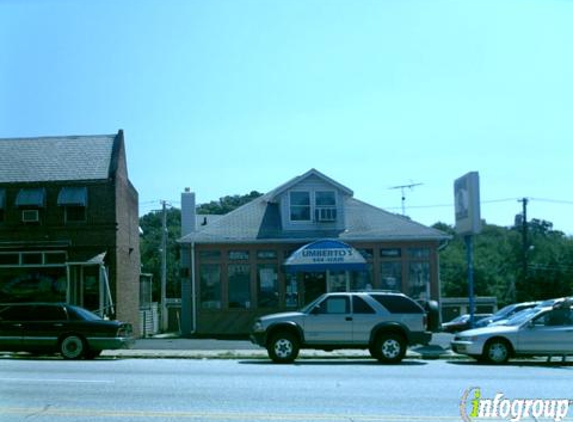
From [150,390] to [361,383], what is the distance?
3875mm

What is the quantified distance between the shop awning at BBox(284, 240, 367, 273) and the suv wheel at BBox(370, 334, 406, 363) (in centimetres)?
1166

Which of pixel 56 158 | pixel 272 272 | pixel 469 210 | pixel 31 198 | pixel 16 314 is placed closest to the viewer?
pixel 16 314

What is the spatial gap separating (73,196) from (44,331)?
1084 centimetres

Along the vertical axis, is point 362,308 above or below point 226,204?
below

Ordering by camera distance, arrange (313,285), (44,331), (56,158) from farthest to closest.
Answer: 1. (313,285)
2. (56,158)
3. (44,331)

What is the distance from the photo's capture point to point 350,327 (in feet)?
63.8

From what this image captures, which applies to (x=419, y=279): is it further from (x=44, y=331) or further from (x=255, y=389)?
(x=255, y=389)

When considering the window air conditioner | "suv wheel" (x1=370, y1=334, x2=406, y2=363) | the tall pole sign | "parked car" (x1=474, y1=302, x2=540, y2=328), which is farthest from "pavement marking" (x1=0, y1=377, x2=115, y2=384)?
the window air conditioner

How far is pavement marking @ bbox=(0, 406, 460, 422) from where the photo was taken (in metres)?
10.2

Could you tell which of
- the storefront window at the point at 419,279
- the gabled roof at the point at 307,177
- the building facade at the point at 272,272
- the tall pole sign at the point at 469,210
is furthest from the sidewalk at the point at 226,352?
the gabled roof at the point at 307,177

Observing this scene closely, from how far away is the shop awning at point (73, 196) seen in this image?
98.8 ft

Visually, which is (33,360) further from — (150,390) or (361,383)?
(361,383)

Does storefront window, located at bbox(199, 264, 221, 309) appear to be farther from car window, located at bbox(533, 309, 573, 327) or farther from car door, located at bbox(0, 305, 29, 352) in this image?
car window, located at bbox(533, 309, 573, 327)

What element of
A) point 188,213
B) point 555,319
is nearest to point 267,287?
point 188,213
